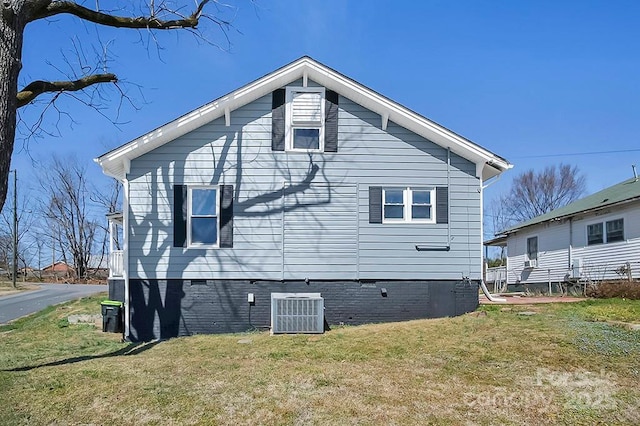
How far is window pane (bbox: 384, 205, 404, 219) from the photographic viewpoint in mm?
11705

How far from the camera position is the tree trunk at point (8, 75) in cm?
564

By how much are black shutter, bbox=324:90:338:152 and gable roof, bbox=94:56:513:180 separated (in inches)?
8.5

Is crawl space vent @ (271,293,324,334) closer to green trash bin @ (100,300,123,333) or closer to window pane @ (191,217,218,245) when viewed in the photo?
window pane @ (191,217,218,245)

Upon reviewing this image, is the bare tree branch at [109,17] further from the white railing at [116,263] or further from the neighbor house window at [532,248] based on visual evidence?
the neighbor house window at [532,248]

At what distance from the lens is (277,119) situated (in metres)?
11.8

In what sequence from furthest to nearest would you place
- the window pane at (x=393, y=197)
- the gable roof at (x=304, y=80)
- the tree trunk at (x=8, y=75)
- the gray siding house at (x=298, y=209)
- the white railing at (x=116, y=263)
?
the white railing at (x=116, y=263) < the window pane at (x=393, y=197) < the gray siding house at (x=298, y=209) < the gable roof at (x=304, y=80) < the tree trunk at (x=8, y=75)

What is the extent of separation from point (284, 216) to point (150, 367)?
15.5ft

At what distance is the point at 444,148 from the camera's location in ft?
38.9

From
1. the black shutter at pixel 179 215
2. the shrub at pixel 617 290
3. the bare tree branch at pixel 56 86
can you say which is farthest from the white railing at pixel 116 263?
the shrub at pixel 617 290

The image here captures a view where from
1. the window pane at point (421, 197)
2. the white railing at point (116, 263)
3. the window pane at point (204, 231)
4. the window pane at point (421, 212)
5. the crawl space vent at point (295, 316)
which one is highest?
the window pane at point (421, 197)

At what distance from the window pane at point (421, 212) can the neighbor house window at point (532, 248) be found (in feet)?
43.1

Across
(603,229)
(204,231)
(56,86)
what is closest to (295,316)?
(204,231)

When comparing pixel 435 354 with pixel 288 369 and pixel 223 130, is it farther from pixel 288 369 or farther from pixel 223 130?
pixel 223 130

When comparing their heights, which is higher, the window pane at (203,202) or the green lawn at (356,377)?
the window pane at (203,202)
